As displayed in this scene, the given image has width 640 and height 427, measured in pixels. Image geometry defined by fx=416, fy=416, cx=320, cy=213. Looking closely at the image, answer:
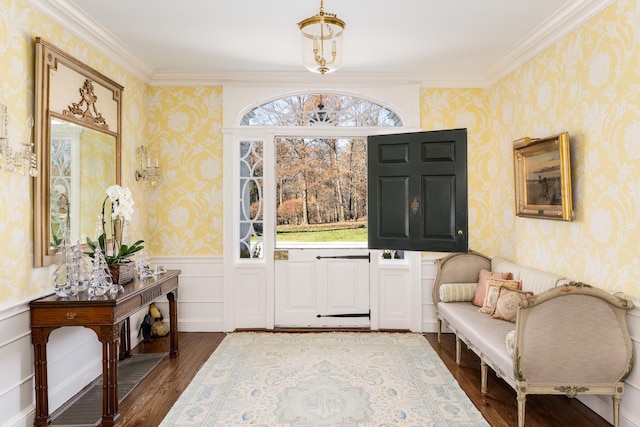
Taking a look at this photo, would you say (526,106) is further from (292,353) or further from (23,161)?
(23,161)

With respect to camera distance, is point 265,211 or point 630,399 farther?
point 265,211

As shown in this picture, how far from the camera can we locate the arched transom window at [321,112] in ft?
15.7

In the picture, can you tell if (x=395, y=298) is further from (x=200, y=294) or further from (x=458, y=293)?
(x=200, y=294)

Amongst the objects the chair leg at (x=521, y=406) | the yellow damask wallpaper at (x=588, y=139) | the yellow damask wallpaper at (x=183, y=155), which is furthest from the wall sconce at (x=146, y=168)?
the chair leg at (x=521, y=406)

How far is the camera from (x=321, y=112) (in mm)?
4797

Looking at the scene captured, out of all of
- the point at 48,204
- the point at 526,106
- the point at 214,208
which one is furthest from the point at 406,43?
the point at 48,204

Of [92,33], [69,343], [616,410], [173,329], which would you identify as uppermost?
[92,33]

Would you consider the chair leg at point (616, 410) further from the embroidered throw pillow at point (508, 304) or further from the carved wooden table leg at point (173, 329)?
the carved wooden table leg at point (173, 329)

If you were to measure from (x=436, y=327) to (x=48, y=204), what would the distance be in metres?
3.94

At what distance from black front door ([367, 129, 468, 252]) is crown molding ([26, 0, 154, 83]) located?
2520mm

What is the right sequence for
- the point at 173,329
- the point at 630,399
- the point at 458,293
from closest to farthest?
the point at 630,399 < the point at 173,329 < the point at 458,293

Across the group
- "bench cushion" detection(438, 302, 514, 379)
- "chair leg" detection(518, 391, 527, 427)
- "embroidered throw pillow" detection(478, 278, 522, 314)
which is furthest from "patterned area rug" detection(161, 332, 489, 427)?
"embroidered throw pillow" detection(478, 278, 522, 314)

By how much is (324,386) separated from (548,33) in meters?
3.44

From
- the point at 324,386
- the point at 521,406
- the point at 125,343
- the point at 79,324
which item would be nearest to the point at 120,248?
the point at 79,324
